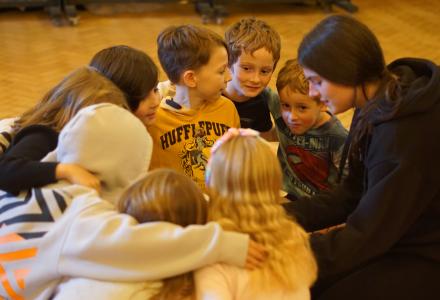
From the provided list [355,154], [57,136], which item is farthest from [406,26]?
[57,136]

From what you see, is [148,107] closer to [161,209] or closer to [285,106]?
[285,106]

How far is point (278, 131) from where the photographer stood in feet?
7.20

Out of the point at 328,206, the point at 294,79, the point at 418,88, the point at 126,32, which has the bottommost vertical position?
the point at 126,32

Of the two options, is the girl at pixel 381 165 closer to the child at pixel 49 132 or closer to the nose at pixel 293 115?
the nose at pixel 293 115

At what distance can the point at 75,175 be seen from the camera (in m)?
1.33

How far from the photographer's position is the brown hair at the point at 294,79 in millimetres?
1981

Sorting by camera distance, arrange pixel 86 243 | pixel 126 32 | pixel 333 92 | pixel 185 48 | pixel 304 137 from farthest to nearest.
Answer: pixel 126 32
pixel 304 137
pixel 185 48
pixel 333 92
pixel 86 243

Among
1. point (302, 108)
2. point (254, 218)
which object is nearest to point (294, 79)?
point (302, 108)

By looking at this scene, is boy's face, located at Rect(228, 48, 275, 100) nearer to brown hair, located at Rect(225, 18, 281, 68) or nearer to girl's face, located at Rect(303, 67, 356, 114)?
brown hair, located at Rect(225, 18, 281, 68)

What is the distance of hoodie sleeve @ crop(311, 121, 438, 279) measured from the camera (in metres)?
1.36

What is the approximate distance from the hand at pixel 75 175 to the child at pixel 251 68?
0.92m

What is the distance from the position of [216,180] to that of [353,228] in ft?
1.33

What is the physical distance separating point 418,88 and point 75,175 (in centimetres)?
86

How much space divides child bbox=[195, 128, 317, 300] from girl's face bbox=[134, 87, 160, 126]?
55 cm
